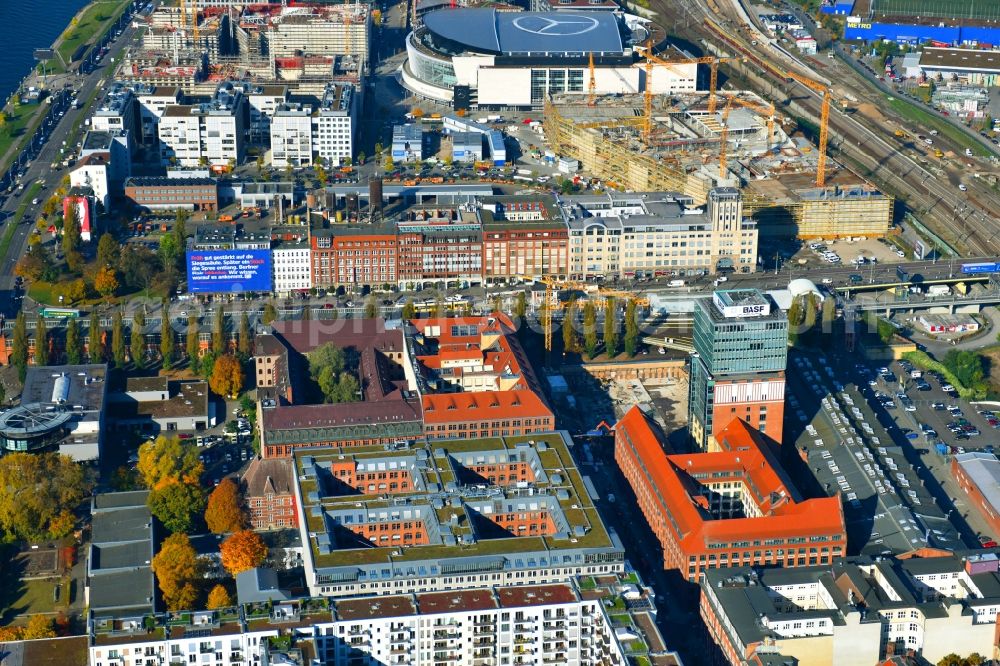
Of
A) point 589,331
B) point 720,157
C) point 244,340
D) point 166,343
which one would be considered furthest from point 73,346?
point 720,157

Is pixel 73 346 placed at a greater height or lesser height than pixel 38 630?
greater

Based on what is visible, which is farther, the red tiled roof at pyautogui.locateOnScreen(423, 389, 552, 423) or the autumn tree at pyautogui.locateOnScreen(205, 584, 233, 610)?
the red tiled roof at pyautogui.locateOnScreen(423, 389, 552, 423)

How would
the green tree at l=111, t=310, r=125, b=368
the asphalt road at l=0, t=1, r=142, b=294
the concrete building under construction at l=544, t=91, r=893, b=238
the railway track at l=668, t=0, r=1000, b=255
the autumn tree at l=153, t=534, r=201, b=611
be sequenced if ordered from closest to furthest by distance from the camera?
the autumn tree at l=153, t=534, r=201, b=611 < the green tree at l=111, t=310, r=125, b=368 < the asphalt road at l=0, t=1, r=142, b=294 < the concrete building under construction at l=544, t=91, r=893, b=238 < the railway track at l=668, t=0, r=1000, b=255

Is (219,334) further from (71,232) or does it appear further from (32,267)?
(71,232)

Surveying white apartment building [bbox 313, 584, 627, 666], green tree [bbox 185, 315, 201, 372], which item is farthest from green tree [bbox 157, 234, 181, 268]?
white apartment building [bbox 313, 584, 627, 666]

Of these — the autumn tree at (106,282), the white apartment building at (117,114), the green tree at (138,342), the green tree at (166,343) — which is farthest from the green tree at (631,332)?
the white apartment building at (117,114)

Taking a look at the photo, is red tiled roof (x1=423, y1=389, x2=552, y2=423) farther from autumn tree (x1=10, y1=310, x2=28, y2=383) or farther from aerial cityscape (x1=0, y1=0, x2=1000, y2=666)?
autumn tree (x1=10, y1=310, x2=28, y2=383)

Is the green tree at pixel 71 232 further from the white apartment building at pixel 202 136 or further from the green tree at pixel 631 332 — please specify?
the green tree at pixel 631 332

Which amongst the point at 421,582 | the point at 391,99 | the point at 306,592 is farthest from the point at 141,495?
the point at 391,99
